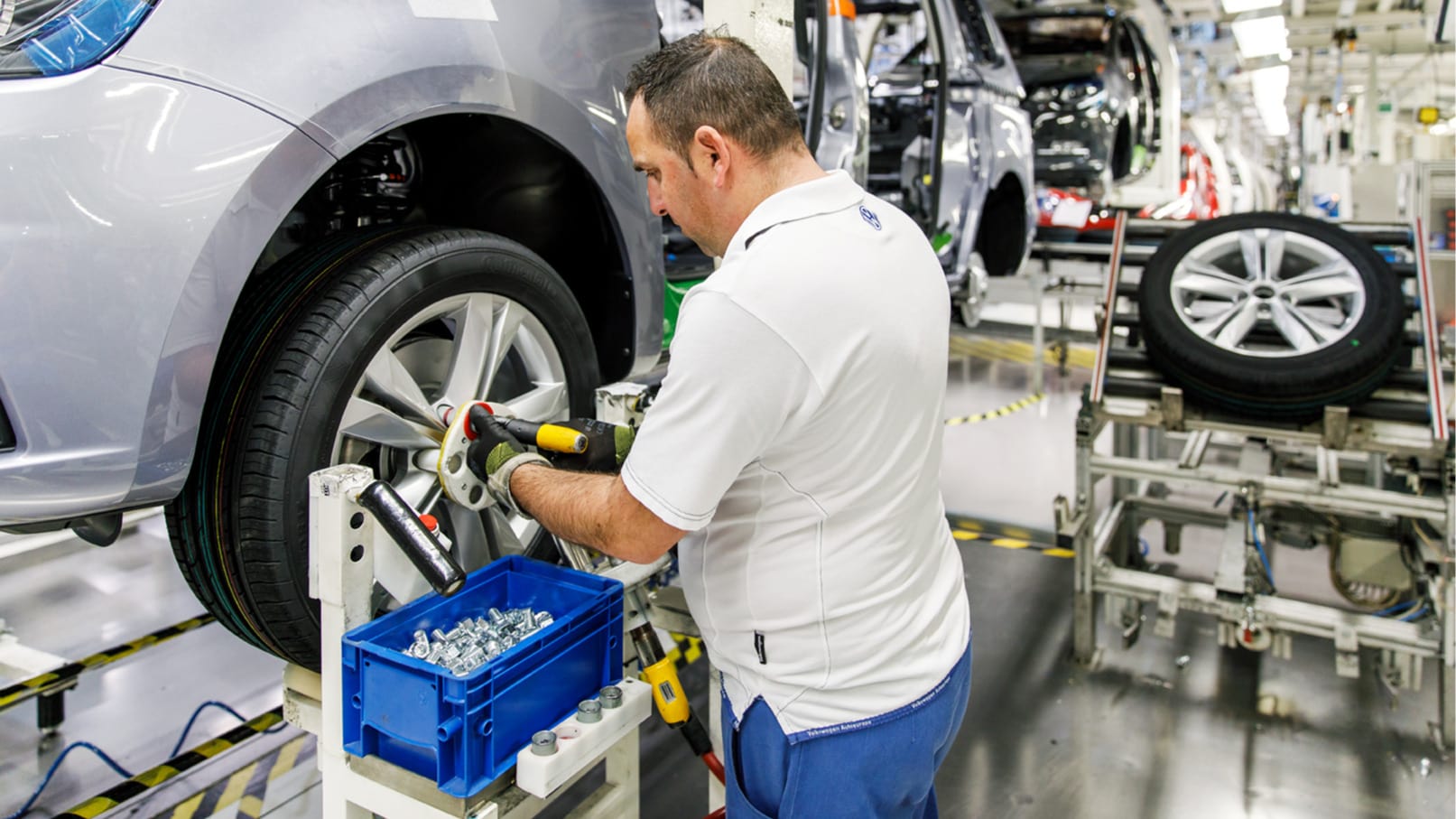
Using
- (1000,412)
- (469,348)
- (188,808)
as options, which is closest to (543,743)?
(469,348)

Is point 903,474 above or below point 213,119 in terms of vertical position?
below

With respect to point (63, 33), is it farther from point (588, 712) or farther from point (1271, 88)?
point (1271, 88)

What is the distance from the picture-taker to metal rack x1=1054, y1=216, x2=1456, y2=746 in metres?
2.98

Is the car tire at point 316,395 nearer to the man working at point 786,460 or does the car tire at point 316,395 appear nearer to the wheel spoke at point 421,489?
the wheel spoke at point 421,489

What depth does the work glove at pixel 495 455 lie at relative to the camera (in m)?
1.50

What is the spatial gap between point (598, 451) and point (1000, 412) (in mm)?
5809

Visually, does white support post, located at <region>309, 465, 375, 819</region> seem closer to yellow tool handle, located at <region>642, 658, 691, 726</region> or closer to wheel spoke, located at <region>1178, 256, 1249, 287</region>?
yellow tool handle, located at <region>642, 658, 691, 726</region>

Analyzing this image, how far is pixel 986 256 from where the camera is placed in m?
5.68

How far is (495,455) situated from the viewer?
5.02ft

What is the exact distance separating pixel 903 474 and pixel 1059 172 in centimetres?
609

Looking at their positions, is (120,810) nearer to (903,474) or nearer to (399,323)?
(399,323)

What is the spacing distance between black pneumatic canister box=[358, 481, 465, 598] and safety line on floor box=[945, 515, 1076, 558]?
333 centimetres

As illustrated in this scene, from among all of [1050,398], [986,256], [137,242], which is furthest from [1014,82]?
[137,242]

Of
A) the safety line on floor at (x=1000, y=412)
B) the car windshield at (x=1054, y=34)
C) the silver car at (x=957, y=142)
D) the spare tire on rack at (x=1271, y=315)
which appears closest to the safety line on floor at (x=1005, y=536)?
the silver car at (x=957, y=142)
